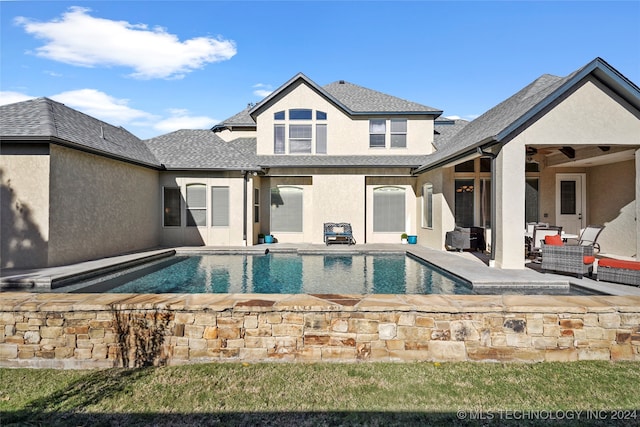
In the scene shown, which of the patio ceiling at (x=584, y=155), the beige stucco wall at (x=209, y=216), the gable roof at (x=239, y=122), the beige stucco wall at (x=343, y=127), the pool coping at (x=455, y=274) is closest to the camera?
the pool coping at (x=455, y=274)

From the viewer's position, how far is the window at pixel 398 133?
16219mm

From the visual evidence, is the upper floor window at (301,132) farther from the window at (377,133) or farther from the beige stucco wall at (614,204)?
the beige stucco wall at (614,204)

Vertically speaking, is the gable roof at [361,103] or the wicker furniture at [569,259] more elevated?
the gable roof at [361,103]

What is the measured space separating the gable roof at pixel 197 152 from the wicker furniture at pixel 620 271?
1169cm

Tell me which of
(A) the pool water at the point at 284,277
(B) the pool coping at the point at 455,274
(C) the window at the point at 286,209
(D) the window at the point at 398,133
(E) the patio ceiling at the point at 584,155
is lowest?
(A) the pool water at the point at 284,277

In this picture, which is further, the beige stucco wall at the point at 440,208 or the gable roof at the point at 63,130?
the beige stucco wall at the point at 440,208

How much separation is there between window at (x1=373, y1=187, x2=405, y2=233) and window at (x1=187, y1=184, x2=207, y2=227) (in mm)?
7900

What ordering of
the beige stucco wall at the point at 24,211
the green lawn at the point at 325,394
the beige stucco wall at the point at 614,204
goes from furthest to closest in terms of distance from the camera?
the beige stucco wall at the point at 614,204
the beige stucco wall at the point at 24,211
the green lawn at the point at 325,394

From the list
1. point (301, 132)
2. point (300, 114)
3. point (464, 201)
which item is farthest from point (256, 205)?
point (464, 201)

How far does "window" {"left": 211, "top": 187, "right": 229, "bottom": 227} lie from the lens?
14352mm

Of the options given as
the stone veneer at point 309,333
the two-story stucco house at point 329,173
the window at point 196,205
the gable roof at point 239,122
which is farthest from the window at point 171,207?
the stone veneer at point 309,333

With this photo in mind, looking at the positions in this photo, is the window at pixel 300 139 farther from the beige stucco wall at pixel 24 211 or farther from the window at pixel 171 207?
the beige stucco wall at pixel 24 211

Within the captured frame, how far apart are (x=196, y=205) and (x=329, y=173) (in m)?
6.17

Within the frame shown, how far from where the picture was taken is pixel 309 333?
4.26m
